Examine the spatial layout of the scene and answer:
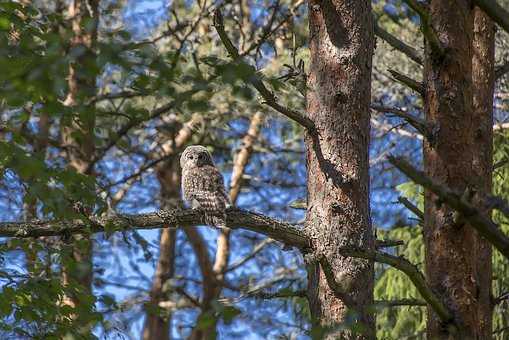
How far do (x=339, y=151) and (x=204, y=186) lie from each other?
2.17m

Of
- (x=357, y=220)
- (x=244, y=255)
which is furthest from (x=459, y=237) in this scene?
(x=244, y=255)

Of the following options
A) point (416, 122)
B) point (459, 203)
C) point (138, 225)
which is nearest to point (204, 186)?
point (138, 225)

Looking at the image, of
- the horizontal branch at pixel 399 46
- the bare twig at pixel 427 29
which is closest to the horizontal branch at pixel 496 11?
the bare twig at pixel 427 29

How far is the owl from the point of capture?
17.6ft

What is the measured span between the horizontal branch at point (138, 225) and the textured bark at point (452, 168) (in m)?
0.71

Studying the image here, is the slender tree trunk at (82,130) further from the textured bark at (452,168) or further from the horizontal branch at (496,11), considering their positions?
the textured bark at (452,168)

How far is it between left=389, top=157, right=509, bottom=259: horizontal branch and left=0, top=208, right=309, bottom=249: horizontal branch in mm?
1480

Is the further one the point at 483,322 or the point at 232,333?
the point at 232,333

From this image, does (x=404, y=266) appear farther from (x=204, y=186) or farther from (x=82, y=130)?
(x=82, y=130)

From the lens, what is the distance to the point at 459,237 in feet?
14.9

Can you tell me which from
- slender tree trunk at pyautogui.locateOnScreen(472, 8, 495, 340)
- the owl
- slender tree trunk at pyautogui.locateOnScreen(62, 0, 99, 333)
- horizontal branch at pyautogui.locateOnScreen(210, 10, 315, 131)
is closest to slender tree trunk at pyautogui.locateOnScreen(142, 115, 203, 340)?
slender tree trunk at pyautogui.locateOnScreen(62, 0, 99, 333)

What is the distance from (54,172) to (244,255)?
33.7 ft

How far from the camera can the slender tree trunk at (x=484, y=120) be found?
5.24 metres

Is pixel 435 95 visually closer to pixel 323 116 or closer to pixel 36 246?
pixel 323 116
